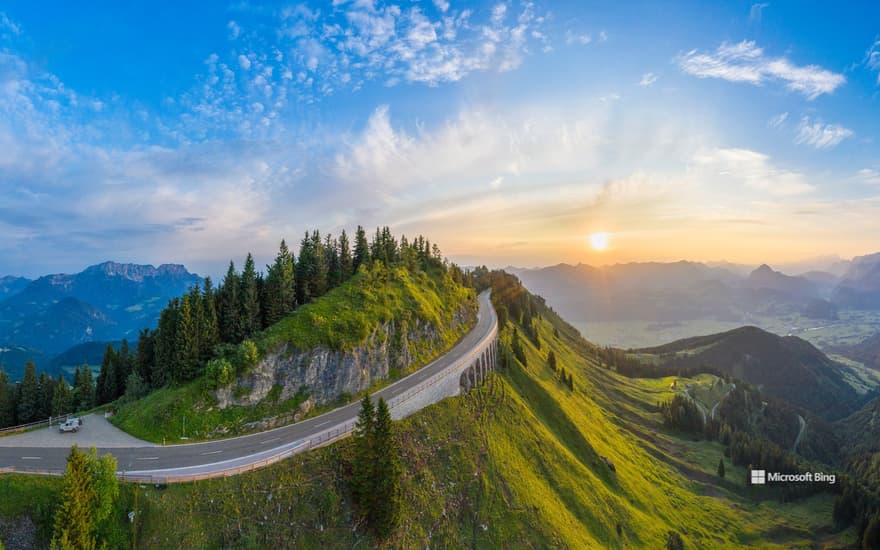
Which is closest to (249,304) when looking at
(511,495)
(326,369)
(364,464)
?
(326,369)

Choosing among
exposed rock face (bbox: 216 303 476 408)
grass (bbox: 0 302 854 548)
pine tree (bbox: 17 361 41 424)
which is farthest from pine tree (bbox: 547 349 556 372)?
pine tree (bbox: 17 361 41 424)

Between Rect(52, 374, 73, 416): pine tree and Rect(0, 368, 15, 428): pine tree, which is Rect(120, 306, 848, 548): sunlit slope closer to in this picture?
Rect(52, 374, 73, 416): pine tree

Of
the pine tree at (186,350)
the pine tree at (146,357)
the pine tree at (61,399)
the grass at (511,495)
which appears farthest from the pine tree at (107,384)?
the grass at (511,495)

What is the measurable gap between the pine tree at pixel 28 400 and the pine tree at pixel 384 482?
7253 cm

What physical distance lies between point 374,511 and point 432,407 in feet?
75.6

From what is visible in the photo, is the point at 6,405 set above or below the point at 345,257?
below

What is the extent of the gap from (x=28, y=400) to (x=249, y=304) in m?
46.7

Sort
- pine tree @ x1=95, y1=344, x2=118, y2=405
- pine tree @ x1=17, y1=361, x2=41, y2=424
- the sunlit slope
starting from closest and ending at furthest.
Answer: the sunlit slope → pine tree @ x1=17, y1=361, x2=41, y2=424 → pine tree @ x1=95, y1=344, x2=118, y2=405

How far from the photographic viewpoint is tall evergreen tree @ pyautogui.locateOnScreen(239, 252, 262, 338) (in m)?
67.6

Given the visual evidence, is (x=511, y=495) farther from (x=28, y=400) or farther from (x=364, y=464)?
(x=28, y=400)

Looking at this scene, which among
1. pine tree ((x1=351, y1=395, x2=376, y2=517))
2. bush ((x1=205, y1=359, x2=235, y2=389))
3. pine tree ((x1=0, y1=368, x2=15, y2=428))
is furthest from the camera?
pine tree ((x1=0, y1=368, x2=15, y2=428))

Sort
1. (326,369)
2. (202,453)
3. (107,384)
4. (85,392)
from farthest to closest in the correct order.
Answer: (107,384), (85,392), (326,369), (202,453)

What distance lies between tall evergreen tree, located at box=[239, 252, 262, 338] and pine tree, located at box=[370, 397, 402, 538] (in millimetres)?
34361

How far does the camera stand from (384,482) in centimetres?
4409
